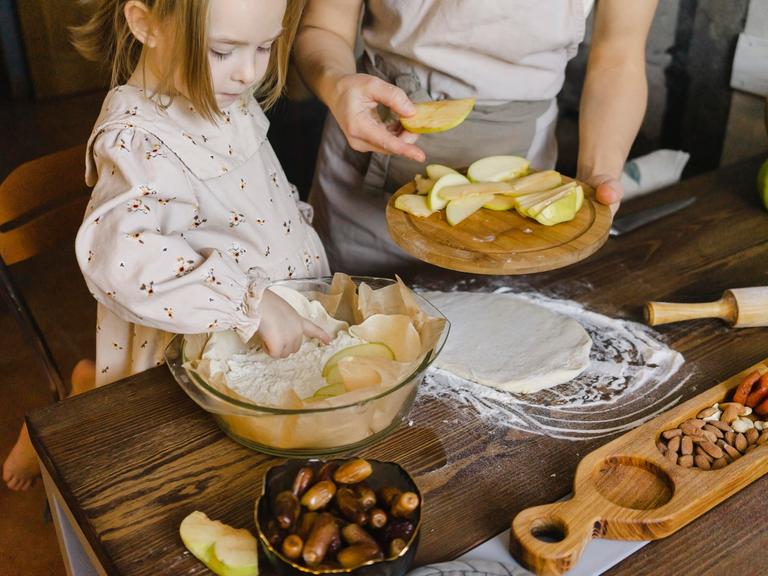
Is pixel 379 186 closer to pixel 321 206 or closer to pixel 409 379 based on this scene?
pixel 321 206

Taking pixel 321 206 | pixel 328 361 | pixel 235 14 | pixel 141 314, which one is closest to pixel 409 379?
pixel 328 361

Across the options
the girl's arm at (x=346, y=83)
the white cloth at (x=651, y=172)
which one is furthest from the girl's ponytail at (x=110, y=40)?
the white cloth at (x=651, y=172)

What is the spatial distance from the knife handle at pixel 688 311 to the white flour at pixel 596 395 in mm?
38

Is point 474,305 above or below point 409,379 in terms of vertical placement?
below

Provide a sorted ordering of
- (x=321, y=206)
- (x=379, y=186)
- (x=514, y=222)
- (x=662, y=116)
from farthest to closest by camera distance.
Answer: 1. (x=662, y=116)
2. (x=321, y=206)
3. (x=379, y=186)
4. (x=514, y=222)

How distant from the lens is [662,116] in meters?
2.23

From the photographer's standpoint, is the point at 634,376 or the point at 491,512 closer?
the point at 491,512

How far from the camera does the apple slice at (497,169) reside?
4.47 ft

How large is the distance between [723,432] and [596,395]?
0.18 m

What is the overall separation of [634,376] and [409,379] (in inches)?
15.7

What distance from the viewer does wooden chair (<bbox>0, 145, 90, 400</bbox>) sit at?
148cm

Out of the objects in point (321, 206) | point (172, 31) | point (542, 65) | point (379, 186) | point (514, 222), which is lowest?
point (321, 206)

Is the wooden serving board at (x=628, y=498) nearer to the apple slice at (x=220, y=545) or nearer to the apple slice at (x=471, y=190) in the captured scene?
the apple slice at (x=220, y=545)

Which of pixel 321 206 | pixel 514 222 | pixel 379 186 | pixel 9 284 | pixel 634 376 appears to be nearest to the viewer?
pixel 634 376
